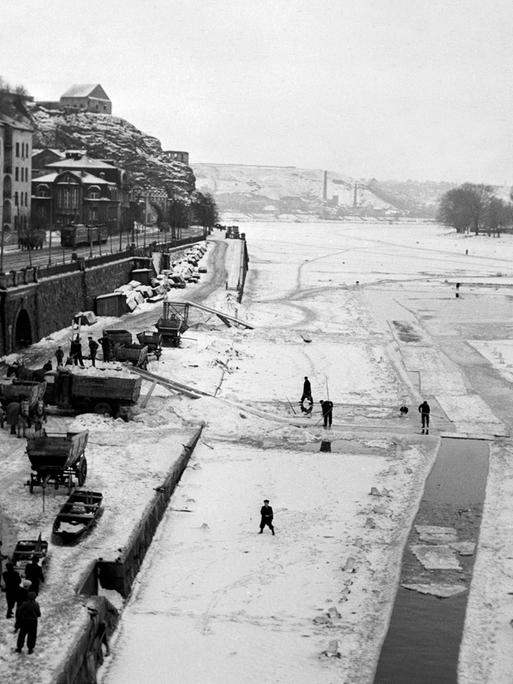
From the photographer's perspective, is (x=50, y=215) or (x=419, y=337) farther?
(x=50, y=215)

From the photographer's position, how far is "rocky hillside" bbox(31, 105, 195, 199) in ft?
492

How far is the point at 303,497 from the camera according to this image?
2977 cm

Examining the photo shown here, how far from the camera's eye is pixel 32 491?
27.2m

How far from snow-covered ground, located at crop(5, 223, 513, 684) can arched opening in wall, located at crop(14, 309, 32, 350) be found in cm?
630

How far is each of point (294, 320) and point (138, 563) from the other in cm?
4461

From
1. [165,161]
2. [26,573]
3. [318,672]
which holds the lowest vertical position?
[318,672]

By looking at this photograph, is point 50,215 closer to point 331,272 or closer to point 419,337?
point 331,272

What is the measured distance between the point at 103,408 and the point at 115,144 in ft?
407

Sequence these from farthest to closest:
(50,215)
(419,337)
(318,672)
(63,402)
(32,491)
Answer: (50,215), (419,337), (63,402), (32,491), (318,672)

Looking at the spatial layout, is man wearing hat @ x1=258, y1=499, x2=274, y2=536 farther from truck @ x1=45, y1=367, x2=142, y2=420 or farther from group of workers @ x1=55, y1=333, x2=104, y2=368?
group of workers @ x1=55, y1=333, x2=104, y2=368

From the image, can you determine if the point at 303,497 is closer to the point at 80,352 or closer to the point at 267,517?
the point at 267,517

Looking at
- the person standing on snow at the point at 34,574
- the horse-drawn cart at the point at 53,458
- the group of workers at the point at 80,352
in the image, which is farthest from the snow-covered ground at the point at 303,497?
the horse-drawn cart at the point at 53,458

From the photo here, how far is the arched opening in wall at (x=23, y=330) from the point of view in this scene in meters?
46.9

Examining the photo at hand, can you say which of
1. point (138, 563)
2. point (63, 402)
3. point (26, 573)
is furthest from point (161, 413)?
point (26, 573)
